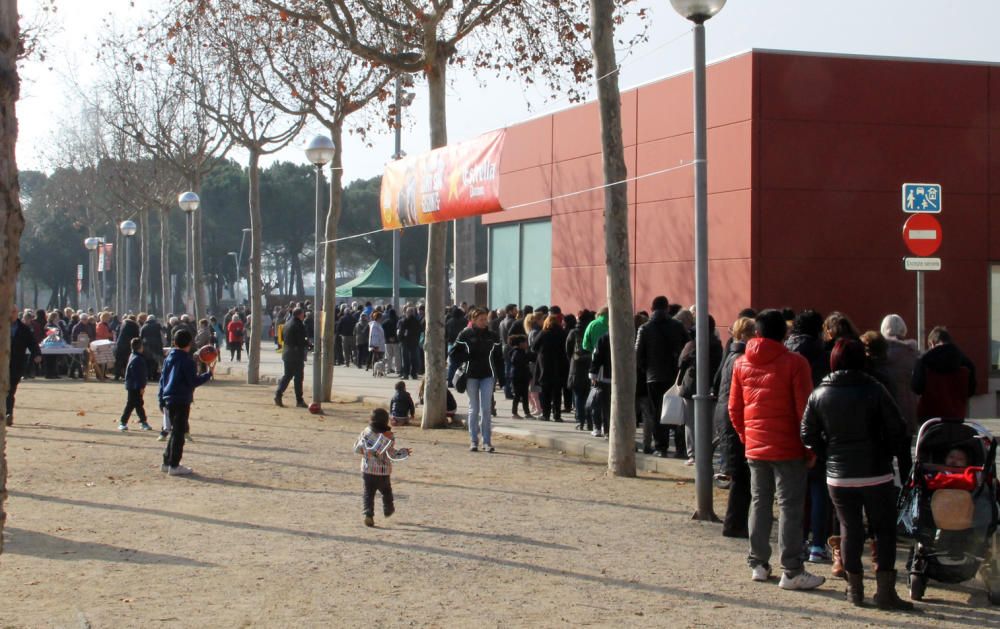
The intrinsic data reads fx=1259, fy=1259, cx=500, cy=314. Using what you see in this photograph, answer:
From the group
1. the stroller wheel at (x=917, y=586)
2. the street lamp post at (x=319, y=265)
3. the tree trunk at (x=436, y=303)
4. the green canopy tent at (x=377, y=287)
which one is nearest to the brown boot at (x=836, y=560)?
the stroller wheel at (x=917, y=586)

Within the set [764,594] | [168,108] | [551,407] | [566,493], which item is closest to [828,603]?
[764,594]

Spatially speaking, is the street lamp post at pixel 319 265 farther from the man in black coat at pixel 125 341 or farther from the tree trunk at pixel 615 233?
the tree trunk at pixel 615 233

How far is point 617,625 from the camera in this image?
701 centimetres

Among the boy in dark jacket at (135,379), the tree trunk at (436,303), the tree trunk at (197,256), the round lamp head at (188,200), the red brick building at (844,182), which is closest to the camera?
the boy in dark jacket at (135,379)

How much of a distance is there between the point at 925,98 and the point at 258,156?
635 inches

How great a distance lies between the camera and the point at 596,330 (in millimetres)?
16938

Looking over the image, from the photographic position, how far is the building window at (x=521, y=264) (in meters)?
27.8

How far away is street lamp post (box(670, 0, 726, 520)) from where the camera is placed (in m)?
10.6

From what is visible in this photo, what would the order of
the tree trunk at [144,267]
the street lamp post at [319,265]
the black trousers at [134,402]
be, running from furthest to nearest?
1. the tree trunk at [144,267]
2. the street lamp post at [319,265]
3. the black trousers at [134,402]

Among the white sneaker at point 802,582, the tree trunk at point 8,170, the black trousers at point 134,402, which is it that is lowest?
the white sneaker at point 802,582

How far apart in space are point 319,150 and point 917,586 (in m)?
15.5

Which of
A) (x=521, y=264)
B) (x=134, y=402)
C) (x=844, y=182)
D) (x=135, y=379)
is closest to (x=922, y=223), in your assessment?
(x=844, y=182)

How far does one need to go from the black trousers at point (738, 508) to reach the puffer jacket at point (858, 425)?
2.14m

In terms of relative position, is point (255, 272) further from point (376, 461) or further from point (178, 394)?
point (376, 461)
